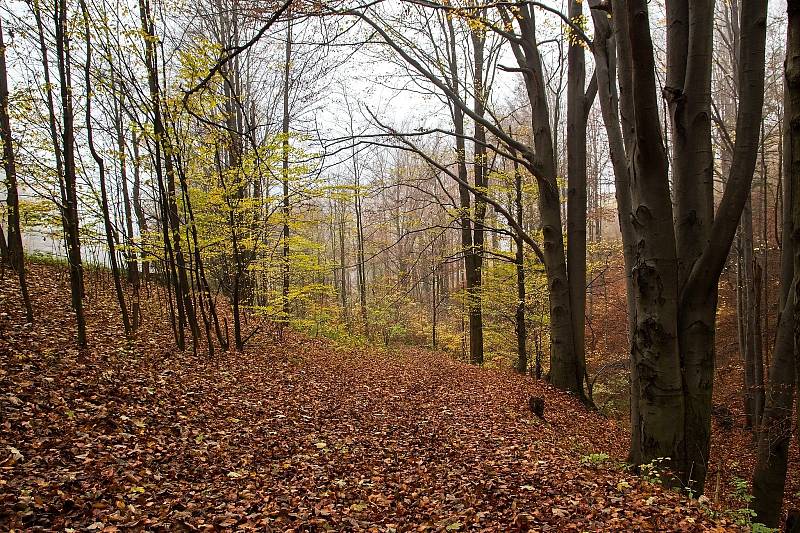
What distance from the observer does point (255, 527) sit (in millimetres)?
3340

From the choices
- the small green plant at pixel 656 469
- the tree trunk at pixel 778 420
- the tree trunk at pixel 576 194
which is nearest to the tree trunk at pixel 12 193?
the small green plant at pixel 656 469

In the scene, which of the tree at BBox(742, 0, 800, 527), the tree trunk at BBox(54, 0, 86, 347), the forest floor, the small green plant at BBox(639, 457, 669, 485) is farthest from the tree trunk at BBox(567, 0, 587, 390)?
the tree trunk at BBox(54, 0, 86, 347)

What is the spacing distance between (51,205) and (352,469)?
8.45 m

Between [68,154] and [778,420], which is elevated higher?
[68,154]

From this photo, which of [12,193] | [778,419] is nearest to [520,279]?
[778,419]

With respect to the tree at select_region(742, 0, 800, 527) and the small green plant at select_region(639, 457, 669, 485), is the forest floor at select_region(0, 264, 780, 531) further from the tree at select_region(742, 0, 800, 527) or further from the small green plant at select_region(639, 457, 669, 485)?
the tree at select_region(742, 0, 800, 527)

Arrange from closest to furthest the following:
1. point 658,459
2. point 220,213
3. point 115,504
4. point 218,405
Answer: point 115,504 < point 658,459 < point 218,405 < point 220,213

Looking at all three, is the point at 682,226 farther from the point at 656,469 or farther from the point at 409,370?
the point at 409,370

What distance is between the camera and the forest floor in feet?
11.0

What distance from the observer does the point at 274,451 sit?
495 cm

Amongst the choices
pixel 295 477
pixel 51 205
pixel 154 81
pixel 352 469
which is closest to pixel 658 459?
pixel 352 469

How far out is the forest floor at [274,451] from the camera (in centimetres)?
336

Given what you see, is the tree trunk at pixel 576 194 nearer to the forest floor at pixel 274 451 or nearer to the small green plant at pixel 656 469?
the forest floor at pixel 274 451

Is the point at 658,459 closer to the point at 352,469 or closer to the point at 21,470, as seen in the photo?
the point at 352,469
